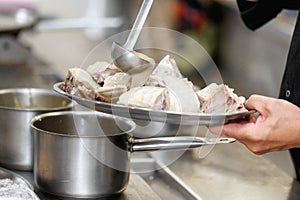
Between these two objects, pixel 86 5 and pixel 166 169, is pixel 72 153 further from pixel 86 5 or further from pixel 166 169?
pixel 86 5

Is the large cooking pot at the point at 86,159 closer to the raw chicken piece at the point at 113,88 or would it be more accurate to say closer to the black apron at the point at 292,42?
the raw chicken piece at the point at 113,88

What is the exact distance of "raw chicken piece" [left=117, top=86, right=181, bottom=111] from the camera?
126cm

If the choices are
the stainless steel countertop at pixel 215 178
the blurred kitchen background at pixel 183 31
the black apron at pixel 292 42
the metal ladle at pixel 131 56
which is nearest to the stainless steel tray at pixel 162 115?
the metal ladle at pixel 131 56

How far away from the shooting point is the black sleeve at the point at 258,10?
7.02 feet

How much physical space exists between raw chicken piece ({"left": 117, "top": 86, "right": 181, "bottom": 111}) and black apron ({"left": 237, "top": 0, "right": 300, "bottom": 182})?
541 millimetres

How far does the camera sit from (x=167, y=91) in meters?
1.30

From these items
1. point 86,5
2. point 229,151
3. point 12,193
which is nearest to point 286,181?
point 229,151

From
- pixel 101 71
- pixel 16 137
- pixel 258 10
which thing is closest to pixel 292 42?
pixel 258 10

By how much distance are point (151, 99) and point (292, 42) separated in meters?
0.72

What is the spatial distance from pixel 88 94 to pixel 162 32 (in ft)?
10.7

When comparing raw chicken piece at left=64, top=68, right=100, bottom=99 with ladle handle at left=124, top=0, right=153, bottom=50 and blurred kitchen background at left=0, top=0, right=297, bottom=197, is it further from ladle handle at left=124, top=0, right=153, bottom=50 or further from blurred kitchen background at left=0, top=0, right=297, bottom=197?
blurred kitchen background at left=0, top=0, right=297, bottom=197

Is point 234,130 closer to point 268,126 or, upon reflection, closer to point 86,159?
point 268,126

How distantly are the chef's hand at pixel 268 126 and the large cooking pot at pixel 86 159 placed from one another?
54 mm

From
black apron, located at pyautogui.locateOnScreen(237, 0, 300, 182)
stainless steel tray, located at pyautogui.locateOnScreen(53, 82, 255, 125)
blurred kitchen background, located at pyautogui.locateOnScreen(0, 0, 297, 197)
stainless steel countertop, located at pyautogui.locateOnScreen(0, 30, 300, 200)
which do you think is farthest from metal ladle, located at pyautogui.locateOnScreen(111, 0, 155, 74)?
blurred kitchen background, located at pyautogui.locateOnScreen(0, 0, 297, 197)
